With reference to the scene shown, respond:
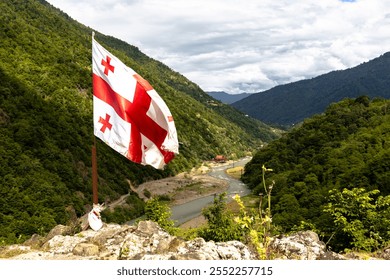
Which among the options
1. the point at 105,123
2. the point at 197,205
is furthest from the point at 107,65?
the point at 197,205

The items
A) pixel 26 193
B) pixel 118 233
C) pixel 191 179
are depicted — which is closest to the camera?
pixel 118 233

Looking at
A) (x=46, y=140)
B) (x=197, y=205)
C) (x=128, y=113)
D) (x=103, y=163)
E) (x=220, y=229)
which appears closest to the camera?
(x=128, y=113)

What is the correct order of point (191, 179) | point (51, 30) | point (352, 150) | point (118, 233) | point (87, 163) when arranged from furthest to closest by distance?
point (51, 30) → point (191, 179) → point (87, 163) → point (352, 150) → point (118, 233)

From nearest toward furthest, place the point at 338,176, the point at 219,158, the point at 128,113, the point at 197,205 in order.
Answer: the point at 128,113 → the point at 338,176 → the point at 197,205 → the point at 219,158

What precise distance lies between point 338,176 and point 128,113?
227 feet

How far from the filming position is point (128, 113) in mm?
13547

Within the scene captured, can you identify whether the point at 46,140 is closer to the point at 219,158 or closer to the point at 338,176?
the point at 338,176

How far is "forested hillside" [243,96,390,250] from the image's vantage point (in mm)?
24203

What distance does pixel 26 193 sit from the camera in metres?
69.9

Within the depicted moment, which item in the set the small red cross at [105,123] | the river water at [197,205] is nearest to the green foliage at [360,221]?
the small red cross at [105,123]

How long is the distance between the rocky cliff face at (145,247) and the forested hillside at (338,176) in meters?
5.28

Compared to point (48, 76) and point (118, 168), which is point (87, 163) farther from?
point (48, 76)

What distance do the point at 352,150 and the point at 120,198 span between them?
6000 cm

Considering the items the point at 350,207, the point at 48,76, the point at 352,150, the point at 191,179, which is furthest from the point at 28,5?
the point at 350,207
